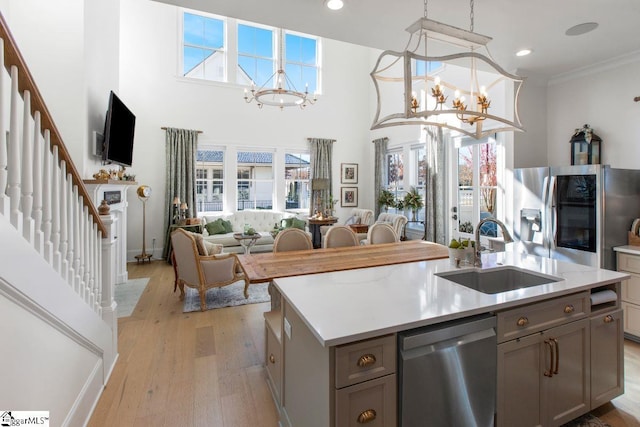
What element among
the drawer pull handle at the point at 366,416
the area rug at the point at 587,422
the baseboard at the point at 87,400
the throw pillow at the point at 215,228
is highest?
the throw pillow at the point at 215,228

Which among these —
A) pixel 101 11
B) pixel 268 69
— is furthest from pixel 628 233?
pixel 268 69

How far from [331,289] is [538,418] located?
1.27 m

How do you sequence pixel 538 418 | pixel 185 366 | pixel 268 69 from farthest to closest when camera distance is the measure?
1. pixel 268 69
2. pixel 185 366
3. pixel 538 418

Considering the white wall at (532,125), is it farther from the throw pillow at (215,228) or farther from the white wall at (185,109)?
the throw pillow at (215,228)

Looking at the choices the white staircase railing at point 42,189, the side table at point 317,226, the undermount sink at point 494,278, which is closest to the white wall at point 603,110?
the undermount sink at point 494,278

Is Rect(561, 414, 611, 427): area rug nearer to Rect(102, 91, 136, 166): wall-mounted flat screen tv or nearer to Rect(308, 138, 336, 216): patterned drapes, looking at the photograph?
Rect(102, 91, 136, 166): wall-mounted flat screen tv

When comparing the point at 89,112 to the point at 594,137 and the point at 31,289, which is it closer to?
the point at 31,289

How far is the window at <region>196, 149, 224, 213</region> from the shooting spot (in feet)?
22.3

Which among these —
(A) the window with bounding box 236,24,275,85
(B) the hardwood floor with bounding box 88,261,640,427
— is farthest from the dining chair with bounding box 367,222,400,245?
(A) the window with bounding box 236,24,275,85

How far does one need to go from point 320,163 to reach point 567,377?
639 cm

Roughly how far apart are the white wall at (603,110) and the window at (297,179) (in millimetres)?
4883

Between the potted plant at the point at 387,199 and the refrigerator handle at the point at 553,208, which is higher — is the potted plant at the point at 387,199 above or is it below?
above

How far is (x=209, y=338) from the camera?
301 centimetres

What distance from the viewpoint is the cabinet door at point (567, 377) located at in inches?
65.3
